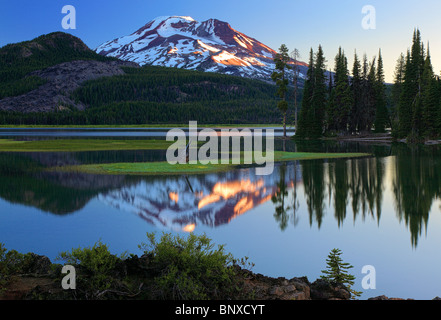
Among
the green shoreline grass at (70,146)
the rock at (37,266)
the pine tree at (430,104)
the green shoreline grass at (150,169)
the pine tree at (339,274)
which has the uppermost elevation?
the pine tree at (430,104)

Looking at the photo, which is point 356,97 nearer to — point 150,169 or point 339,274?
point 150,169

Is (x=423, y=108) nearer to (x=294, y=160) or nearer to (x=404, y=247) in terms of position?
(x=294, y=160)

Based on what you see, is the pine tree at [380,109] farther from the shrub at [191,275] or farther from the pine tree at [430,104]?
the shrub at [191,275]

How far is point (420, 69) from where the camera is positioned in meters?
78.6

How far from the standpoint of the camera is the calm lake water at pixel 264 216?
1299 centimetres

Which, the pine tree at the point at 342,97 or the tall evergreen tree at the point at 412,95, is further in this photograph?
the pine tree at the point at 342,97

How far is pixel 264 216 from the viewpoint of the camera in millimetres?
18906

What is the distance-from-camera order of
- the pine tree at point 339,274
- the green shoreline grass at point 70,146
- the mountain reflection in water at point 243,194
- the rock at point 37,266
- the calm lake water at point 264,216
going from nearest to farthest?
the rock at point 37,266
the pine tree at point 339,274
the calm lake water at point 264,216
the mountain reflection in water at point 243,194
the green shoreline grass at point 70,146

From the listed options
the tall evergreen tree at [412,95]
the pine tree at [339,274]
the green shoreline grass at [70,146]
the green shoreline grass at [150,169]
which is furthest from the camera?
the tall evergreen tree at [412,95]

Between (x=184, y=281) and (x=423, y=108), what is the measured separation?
7284 cm

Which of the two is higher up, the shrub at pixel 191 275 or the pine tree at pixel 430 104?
the pine tree at pixel 430 104

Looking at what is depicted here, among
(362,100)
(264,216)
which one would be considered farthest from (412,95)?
(264,216)

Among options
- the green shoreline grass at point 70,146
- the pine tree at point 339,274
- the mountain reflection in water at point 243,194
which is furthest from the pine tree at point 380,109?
the pine tree at point 339,274

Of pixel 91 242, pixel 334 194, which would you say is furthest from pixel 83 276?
pixel 334 194
